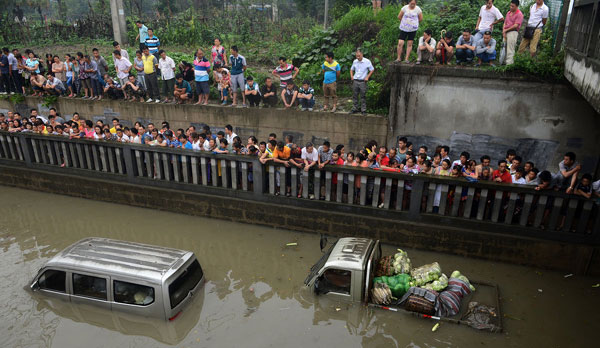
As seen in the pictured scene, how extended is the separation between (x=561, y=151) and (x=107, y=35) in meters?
23.0

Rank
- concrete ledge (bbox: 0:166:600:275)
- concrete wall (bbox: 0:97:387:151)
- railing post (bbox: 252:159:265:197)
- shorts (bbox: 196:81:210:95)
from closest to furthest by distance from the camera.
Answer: concrete ledge (bbox: 0:166:600:275), railing post (bbox: 252:159:265:197), concrete wall (bbox: 0:97:387:151), shorts (bbox: 196:81:210:95)

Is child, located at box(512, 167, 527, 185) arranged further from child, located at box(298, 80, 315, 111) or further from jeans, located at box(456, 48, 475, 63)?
child, located at box(298, 80, 315, 111)

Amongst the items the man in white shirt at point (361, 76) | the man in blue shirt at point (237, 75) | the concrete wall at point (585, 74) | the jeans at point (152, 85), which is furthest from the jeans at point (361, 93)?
the jeans at point (152, 85)

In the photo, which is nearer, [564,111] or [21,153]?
[564,111]

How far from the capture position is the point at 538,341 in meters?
6.67

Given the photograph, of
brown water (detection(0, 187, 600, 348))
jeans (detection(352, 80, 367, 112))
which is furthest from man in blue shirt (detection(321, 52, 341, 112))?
brown water (detection(0, 187, 600, 348))

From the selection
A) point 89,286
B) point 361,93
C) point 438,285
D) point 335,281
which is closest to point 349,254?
point 335,281

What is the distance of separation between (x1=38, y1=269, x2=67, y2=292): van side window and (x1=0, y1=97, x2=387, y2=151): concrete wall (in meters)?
6.73

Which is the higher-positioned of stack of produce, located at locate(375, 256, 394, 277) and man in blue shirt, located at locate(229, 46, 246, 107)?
man in blue shirt, located at locate(229, 46, 246, 107)

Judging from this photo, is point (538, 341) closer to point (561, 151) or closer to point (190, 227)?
A: point (561, 151)

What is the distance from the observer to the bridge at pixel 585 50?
261 inches

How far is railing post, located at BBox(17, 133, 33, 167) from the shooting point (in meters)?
12.2

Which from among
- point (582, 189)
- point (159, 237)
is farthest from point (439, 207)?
point (159, 237)

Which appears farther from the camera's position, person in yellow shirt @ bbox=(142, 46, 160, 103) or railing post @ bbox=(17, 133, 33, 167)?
person in yellow shirt @ bbox=(142, 46, 160, 103)
